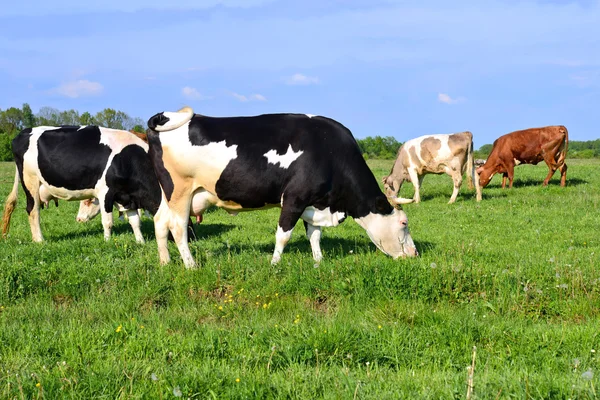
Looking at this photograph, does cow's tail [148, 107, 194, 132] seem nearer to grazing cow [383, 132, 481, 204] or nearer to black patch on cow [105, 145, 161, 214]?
black patch on cow [105, 145, 161, 214]

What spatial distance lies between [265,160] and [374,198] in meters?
1.84

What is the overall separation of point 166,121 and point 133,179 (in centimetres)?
326

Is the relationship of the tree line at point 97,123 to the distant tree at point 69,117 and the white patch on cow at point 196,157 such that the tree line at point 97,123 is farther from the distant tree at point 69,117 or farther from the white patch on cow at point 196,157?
the white patch on cow at point 196,157

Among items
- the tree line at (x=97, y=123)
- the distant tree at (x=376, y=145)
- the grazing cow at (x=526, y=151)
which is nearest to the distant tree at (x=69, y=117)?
the tree line at (x=97, y=123)

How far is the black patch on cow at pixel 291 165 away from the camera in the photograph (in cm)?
843

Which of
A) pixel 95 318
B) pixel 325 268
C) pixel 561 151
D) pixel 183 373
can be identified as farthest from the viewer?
pixel 561 151

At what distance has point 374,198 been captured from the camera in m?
9.03

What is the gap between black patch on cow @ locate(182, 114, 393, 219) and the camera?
8.43 meters

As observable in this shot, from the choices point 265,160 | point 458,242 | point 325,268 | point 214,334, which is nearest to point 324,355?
point 214,334

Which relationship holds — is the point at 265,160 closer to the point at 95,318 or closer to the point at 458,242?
the point at 95,318

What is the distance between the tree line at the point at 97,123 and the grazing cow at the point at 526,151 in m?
54.8

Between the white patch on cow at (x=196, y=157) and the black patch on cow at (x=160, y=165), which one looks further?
the black patch on cow at (x=160, y=165)

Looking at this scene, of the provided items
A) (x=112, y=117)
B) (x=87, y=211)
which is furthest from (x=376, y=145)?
(x=87, y=211)

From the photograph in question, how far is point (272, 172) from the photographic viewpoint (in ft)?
27.7
